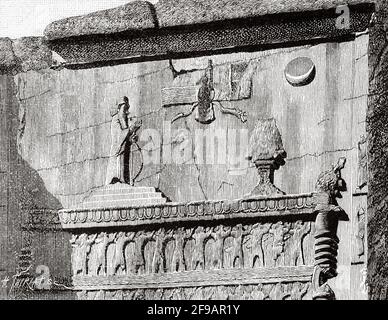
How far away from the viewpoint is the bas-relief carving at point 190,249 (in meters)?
7.57

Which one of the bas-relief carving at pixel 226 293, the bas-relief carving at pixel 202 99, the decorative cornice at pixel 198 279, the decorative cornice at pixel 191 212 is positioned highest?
the bas-relief carving at pixel 202 99

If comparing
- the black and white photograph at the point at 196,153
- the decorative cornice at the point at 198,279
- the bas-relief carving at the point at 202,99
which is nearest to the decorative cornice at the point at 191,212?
the black and white photograph at the point at 196,153

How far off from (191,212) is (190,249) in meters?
0.22

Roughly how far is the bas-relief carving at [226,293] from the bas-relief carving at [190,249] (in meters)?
0.12

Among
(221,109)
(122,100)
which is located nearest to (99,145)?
(122,100)

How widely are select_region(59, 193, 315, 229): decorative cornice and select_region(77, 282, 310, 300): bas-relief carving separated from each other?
400 millimetres

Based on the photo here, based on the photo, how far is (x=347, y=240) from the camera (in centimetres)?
742

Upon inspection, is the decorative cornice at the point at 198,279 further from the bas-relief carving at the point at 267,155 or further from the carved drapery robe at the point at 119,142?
the carved drapery robe at the point at 119,142

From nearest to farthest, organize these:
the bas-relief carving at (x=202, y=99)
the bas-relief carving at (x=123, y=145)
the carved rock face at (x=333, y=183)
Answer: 1. the carved rock face at (x=333, y=183)
2. the bas-relief carving at (x=202, y=99)
3. the bas-relief carving at (x=123, y=145)

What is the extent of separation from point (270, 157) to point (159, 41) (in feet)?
3.23

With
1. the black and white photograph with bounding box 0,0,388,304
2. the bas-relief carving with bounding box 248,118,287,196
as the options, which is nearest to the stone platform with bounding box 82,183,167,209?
the black and white photograph with bounding box 0,0,388,304

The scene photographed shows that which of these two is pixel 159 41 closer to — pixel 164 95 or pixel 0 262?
pixel 164 95

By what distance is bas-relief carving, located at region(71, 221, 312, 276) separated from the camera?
757 centimetres

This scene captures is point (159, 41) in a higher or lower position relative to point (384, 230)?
higher
